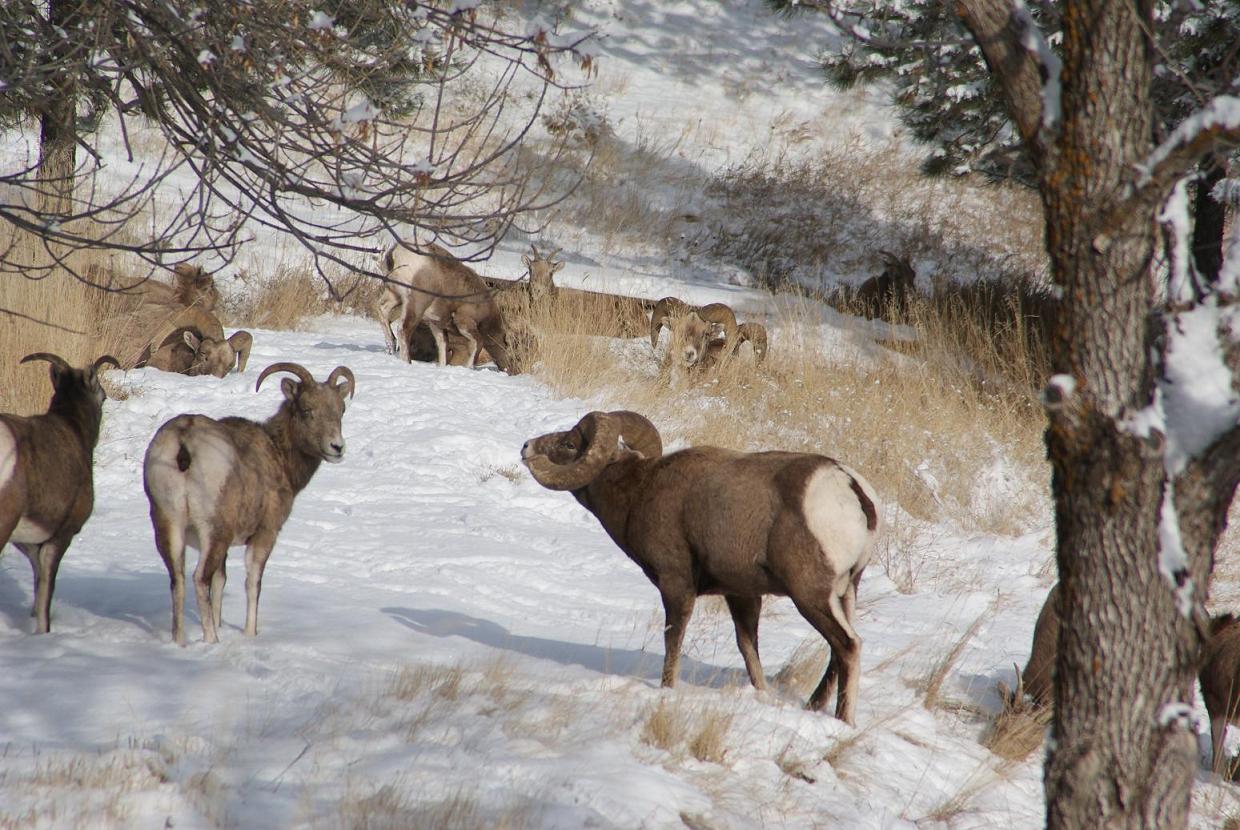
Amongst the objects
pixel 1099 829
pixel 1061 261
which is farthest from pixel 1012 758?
pixel 1061 261

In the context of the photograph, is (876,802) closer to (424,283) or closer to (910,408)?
(910,408)

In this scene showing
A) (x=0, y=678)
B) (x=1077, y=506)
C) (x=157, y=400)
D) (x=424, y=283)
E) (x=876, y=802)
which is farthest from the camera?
(x=424, y=283)

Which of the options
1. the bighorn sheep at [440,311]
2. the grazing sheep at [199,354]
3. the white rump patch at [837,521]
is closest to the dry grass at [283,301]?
the bighorn sheep at [440,311]

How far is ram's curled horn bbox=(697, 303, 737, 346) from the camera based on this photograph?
12.5 metres

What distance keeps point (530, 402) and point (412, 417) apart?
139 cm

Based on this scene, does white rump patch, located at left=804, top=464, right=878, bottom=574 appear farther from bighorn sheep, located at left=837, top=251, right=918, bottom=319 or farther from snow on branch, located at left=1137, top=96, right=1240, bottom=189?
bighorn sheep, located at left=837, top=251, right=918, bottom=319

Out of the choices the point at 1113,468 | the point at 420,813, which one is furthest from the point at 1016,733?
the point at 1113,468

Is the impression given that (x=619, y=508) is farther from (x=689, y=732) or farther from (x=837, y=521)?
(x=689, y=732)

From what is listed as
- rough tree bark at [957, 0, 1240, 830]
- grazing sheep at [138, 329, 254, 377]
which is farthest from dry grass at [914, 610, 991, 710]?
grazing sheep at [138, 329, 254, 377]

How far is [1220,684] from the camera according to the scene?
17.7ft

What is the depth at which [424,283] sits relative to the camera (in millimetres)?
12703

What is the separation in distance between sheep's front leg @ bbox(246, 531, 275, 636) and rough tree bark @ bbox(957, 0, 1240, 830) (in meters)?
3.91

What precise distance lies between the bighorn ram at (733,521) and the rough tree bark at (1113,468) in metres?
2.00

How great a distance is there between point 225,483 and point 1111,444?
3.97m
